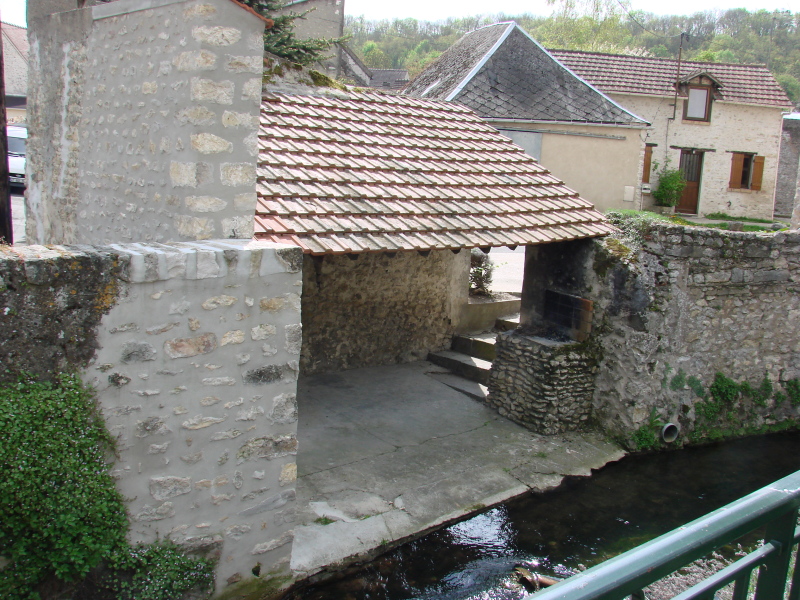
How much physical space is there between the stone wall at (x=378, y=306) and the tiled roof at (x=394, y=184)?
6.63 ft

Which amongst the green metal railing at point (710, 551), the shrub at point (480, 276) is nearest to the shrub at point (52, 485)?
the green metal railing at point (710, 551)

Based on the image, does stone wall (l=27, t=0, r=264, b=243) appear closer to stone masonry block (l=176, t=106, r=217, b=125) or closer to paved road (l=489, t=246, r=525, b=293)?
stone masonry block (l=176, t=106, r=217, b=125)

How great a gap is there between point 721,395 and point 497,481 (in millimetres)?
3551

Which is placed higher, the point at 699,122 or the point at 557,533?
the point at 699,122

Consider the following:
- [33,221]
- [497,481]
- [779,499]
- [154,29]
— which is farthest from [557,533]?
[33,221]


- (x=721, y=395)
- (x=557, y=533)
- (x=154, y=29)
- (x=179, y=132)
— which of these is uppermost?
(x=154, y=29)

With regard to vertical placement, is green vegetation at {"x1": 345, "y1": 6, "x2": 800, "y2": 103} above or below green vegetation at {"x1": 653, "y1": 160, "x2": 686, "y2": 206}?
above

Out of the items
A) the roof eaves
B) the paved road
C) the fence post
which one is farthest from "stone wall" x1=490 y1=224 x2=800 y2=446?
the roof eaves

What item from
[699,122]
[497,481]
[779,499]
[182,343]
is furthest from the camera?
[699,122]

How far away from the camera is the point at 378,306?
32.5 feet

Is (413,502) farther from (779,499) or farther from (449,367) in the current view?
(779,499)

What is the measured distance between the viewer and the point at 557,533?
603cm

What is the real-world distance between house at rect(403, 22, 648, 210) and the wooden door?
35.1ft

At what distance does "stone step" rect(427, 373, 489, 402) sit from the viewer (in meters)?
9.05
